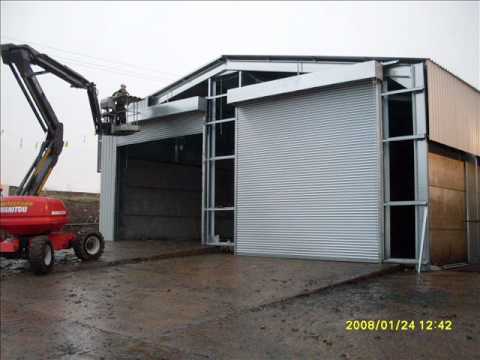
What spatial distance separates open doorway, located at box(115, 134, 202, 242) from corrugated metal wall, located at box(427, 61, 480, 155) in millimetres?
11049

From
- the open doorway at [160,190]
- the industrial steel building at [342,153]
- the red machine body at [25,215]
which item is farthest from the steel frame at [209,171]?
the red machine body at [25,215]

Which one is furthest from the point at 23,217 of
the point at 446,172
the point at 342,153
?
the point at 446,172

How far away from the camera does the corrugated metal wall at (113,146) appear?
1752cm

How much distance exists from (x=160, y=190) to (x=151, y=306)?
1399cm

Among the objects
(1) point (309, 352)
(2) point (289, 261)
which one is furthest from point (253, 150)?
(1) point (309, 352)

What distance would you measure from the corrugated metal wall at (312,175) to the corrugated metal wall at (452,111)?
4.64 feet

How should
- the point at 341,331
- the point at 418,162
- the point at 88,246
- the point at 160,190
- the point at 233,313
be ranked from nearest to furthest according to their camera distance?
the point at 341,331
the point at 233,313
the point at 418,162
the point at 88,246
the point at 160,190

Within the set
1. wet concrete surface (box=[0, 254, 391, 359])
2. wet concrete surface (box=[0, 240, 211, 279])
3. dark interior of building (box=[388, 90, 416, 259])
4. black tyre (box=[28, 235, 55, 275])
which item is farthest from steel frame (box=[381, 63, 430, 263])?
black tyre (box=[28, 235, 55, 275])

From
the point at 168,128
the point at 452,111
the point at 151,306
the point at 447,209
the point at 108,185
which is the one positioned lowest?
the point at 151,306

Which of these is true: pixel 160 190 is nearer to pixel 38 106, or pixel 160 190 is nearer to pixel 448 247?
pixel 38 106

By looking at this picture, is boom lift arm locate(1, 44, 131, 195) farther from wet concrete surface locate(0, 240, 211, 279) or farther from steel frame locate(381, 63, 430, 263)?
steel frame locate(381, 63, 430, 263)

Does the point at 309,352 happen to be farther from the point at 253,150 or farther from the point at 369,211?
the point at 253,150

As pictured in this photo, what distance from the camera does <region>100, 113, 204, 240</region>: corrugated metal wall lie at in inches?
690

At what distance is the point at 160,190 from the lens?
2131 centimetres
